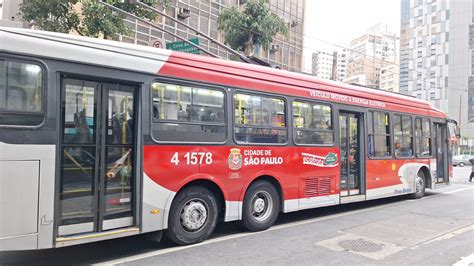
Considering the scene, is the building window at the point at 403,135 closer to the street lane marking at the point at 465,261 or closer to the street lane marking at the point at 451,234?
the street lane marking at the point at 451,234

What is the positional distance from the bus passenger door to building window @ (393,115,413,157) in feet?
6.23

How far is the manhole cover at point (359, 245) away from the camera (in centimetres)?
605

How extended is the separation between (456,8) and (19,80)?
292 feet

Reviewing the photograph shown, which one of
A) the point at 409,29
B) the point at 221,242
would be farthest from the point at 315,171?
the point at 409,29

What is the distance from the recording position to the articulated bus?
460cm

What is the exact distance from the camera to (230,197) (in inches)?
259

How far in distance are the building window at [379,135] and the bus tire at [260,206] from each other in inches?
141

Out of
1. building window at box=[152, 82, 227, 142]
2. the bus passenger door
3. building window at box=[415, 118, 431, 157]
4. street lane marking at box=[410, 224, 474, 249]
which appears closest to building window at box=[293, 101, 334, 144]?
building window at box=[152, 82, 227, 142]

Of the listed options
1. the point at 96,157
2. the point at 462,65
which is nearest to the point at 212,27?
the point at 96,157

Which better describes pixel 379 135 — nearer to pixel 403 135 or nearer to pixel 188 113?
pixel 403 135

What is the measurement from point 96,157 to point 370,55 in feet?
128

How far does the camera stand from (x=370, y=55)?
131 ft

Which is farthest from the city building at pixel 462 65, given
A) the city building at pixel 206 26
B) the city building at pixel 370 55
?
the city building at pixel 206 26

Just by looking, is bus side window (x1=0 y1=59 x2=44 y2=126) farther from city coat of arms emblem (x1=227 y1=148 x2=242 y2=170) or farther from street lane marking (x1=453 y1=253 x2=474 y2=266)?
street lane marking (x1=453 y1=253 x2=474 y2=266)
